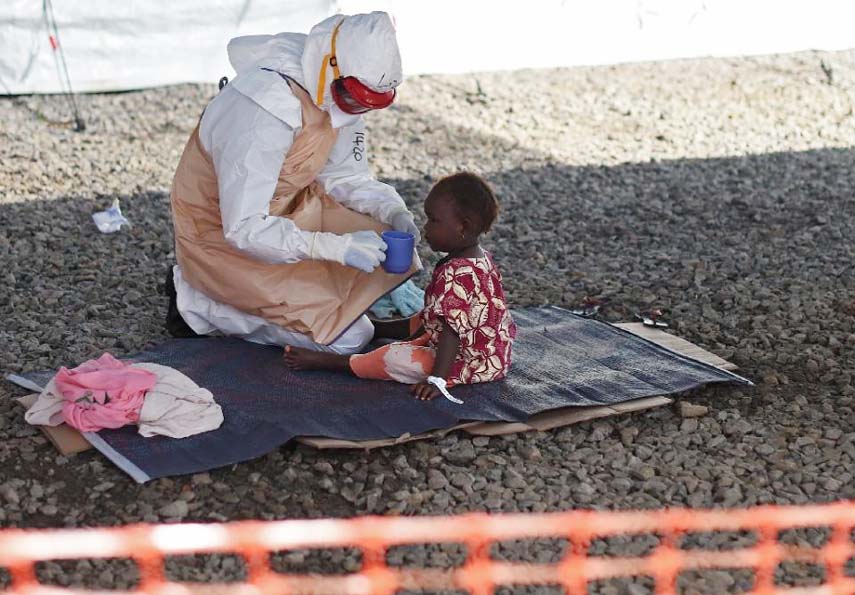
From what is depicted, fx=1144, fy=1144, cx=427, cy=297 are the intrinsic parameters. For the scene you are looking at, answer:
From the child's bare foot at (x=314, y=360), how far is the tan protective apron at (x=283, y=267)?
106 mm

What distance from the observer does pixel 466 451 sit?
142 inches

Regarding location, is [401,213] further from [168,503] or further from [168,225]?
[168,225]

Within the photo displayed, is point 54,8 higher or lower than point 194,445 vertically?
higher

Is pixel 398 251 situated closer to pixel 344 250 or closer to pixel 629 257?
pixel 344 250

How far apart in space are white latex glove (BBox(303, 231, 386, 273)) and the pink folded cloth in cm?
69

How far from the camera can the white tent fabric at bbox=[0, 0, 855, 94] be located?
828cm

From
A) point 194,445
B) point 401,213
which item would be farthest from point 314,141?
point 194,445

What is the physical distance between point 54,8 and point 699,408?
6.11 meters

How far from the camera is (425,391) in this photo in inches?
149

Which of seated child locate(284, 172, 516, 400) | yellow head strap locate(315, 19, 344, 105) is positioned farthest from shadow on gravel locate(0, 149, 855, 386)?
yellow head strap locate(315, 19, 344, 105)

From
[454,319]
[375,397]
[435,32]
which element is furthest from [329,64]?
[435,32]

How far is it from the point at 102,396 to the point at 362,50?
135 cm

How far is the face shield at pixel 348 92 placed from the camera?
3.74 m

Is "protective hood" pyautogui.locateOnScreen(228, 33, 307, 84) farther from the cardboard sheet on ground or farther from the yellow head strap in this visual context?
the cardboard sheet on ground
